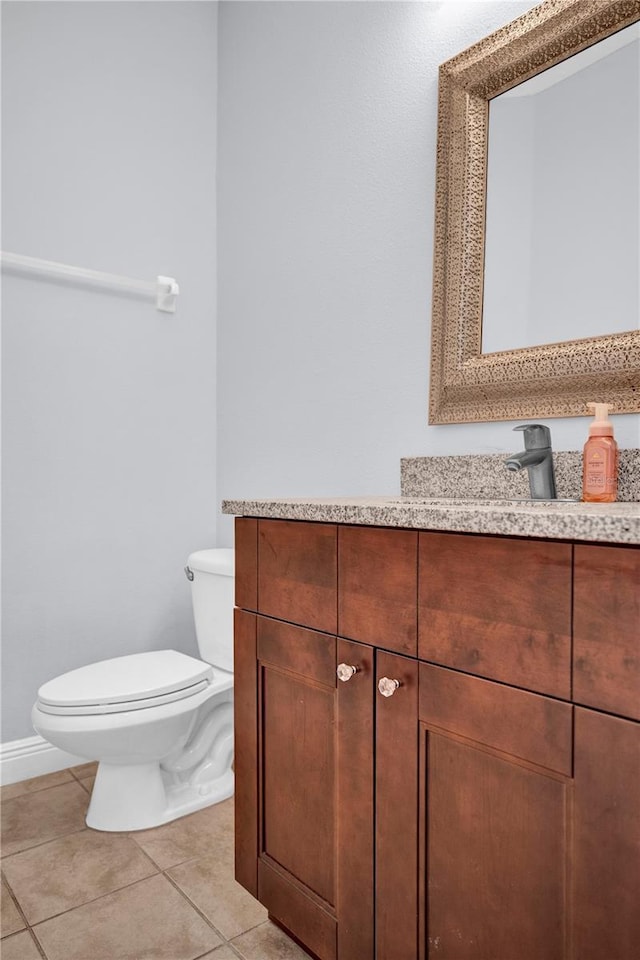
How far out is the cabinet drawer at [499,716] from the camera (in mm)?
773

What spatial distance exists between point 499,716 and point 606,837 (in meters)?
0.17

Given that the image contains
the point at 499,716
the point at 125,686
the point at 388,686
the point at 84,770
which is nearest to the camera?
the point at 499,716

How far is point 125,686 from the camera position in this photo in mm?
1672

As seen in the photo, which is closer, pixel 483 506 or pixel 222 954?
pixel 483 506

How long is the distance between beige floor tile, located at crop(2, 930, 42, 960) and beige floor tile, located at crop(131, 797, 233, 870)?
0.33 metres

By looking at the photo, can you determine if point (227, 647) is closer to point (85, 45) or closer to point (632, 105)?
point (632, 105)

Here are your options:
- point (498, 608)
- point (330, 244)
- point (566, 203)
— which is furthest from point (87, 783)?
point (566, 203)

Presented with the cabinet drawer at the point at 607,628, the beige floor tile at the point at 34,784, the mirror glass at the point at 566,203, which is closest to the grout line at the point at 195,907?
the beige floor tile at the point at 34,784

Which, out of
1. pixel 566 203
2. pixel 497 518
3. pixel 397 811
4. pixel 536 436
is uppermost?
pixel 566 203

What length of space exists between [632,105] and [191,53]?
1.75 metres

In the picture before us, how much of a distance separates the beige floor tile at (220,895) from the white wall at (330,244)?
1.00 m

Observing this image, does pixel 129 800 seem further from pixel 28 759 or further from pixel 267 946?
pixel 267 946

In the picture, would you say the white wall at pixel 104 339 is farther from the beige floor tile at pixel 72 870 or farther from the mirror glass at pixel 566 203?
the mirror glass at pixel 566 203

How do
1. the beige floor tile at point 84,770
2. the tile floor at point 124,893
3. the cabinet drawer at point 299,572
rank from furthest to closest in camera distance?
the beige floor tile at point 84,770
the tile floor at point 124,893
the cabinet drawer at point 299,572
